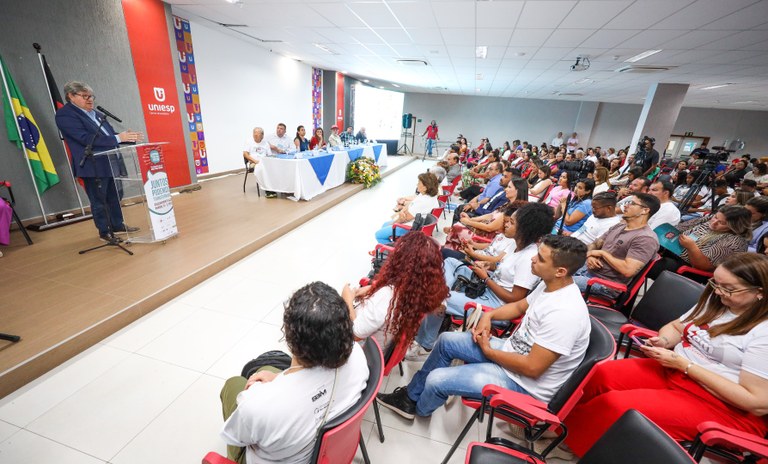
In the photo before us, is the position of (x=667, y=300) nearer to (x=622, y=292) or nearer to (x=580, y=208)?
(x=622, y=292)

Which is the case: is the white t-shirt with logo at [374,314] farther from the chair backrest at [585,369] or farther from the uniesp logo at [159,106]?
the uniesp logo at [159,106]

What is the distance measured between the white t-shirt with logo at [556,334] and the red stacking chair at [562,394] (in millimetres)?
55

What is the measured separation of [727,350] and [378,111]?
16.2 m

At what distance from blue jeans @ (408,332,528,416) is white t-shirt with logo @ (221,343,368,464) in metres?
0.74

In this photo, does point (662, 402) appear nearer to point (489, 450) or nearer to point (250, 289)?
point (489, 450)

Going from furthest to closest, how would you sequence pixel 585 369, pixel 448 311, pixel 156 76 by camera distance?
pixel 156 76 < pixel 448 311 < pixel 585 369

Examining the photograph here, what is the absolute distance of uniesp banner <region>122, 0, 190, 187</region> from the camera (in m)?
4.58

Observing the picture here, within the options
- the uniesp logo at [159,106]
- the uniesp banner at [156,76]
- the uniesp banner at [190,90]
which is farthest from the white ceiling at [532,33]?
the uniesp logo at [159,106]

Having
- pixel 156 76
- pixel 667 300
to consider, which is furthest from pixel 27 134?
pixel 667 300

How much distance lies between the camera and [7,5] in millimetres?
3178

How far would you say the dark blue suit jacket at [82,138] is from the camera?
2.95 meters

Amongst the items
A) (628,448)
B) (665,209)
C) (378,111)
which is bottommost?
(628,448)

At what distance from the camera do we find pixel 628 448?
0.94 metres

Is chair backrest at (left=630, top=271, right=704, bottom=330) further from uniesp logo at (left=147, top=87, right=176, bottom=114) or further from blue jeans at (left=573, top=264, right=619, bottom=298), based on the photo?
A: uniesp logo at (left=147, top=87, right=176, bottom=114)
